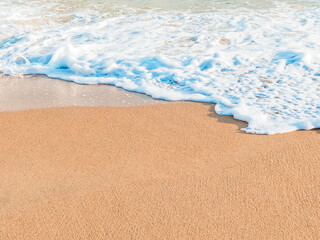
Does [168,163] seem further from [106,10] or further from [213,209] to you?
[106,10]

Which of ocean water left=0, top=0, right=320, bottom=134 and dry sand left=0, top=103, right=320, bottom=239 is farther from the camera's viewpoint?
ocean water left=0, top=0, right=320, bottom=134

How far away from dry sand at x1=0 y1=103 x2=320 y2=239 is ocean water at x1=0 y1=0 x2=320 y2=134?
48 centimetres

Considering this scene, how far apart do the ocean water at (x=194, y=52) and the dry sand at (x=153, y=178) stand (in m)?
0.48

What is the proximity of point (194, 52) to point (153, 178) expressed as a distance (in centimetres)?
323

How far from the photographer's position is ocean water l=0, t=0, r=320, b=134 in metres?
3.73

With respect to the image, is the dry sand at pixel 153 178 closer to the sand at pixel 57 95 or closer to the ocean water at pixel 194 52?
the sand at pixel 57 95

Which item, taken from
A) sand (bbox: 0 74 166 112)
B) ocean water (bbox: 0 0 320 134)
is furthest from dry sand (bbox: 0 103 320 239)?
ocean water (bbox: 0 0 320 134)

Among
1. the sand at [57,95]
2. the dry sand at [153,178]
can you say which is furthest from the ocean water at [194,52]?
the dry sand at [153,178]

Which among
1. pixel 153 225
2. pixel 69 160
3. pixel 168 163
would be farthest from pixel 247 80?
pixel 153 225

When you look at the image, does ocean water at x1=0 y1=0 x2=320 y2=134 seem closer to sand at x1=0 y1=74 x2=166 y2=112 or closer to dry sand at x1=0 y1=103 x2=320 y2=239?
sand at x1=0 y1=74 x2=166 y2=112

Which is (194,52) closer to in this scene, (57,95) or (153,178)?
(57,95)

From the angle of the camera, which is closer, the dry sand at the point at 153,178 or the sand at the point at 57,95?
the dry sand at the point at 153,178

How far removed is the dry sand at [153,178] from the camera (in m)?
2.01

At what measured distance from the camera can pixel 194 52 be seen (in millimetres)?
5332
